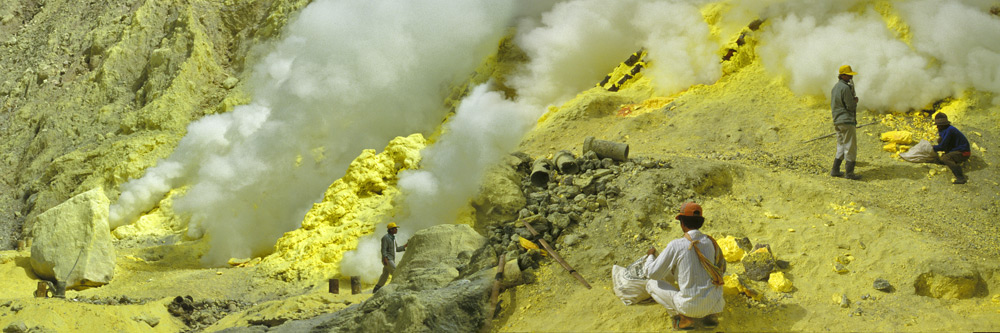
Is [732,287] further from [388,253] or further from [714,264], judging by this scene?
[388,253]

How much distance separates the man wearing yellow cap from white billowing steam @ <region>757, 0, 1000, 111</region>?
1410 mm

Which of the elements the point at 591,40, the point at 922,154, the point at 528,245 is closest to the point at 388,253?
the point at 528,245

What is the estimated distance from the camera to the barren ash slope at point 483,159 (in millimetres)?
4965

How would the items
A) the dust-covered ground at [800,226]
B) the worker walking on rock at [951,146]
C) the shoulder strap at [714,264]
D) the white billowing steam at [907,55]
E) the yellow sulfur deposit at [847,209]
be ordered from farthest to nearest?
1. the white billowing steam at [907,55]
2. the worker walking on rock at [951,146]
3. the yellow sulfur deposit at [847,209]
4. the dust-covered ground at [800,226]
5. the shoulder strap at [714,264]

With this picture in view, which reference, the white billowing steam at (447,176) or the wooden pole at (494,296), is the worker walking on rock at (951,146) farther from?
the wooden pole at (494,296)

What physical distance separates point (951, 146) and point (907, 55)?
1612mm

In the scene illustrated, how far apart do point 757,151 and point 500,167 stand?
2.83 m

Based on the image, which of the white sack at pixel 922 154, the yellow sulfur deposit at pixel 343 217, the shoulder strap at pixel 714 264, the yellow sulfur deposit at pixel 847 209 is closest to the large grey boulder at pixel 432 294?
the shoulder strap at pixel 714 264

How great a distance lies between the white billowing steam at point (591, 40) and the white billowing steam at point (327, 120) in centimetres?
111

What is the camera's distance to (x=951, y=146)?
6645 millimetres

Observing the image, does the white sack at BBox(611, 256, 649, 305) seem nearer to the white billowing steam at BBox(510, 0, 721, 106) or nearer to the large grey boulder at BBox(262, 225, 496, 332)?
the large grey boulder at BBox(262, 225, 496, 332)

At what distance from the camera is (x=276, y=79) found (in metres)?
14.0

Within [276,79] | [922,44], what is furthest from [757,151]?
[276,79]

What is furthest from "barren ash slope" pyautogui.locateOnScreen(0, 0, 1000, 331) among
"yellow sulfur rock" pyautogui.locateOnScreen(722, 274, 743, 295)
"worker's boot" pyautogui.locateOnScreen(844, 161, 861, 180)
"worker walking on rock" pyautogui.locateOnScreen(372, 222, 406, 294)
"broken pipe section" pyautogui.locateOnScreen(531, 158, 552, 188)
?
"worker walking on rock" pyautogui.locateOnScreen(372, 222, 406, 294)
